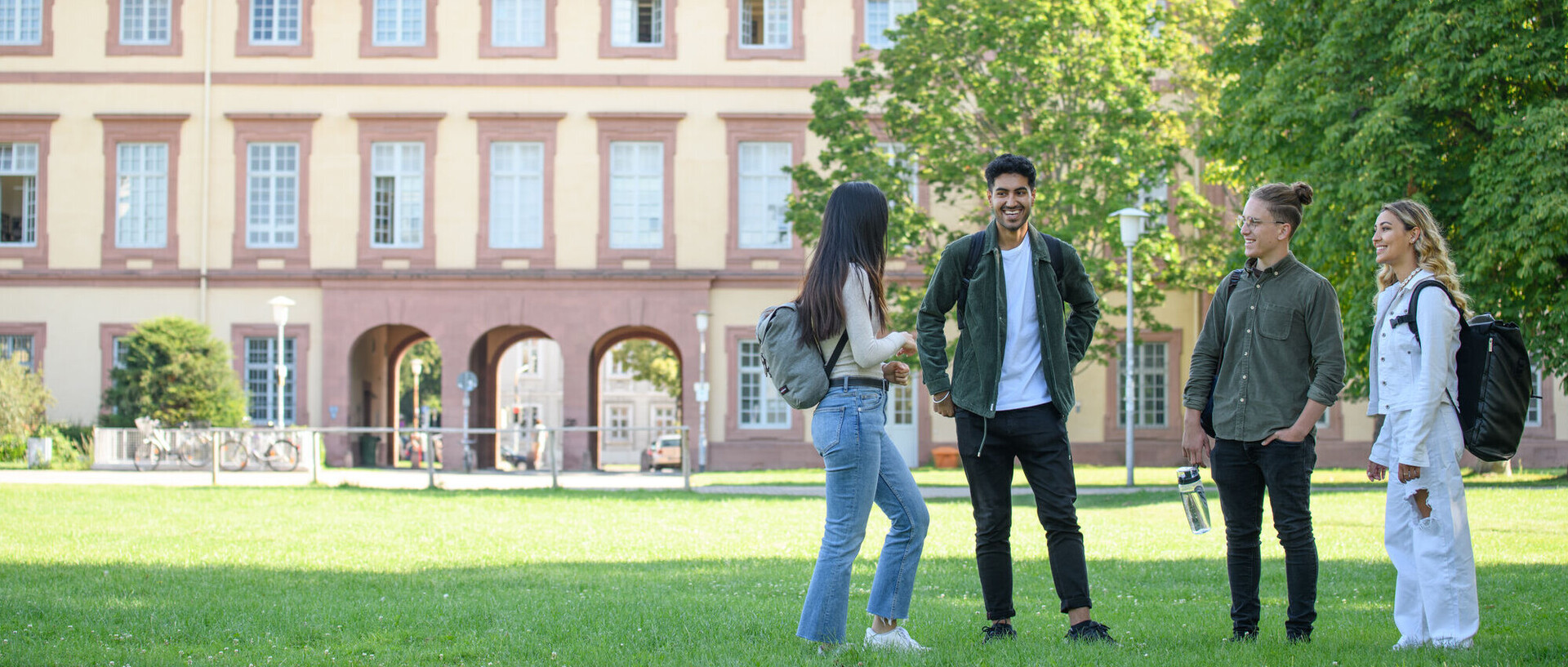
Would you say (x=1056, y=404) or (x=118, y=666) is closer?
(x=118, y=666)

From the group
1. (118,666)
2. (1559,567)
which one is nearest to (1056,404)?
(118,666)

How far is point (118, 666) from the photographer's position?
5.20m

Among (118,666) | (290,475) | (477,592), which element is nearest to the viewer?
(118,666)

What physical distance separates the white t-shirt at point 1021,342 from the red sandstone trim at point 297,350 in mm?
30984

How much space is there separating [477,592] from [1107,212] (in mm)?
18265

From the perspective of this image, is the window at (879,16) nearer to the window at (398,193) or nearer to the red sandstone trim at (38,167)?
the window at (398,193)

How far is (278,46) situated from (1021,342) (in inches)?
1269

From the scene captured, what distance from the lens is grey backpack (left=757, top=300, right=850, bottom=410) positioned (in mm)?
5324

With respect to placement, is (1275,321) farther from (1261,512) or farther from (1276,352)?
(1261,512)

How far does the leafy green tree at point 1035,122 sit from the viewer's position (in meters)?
24.0

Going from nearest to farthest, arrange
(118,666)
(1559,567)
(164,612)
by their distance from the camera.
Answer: (118,666) < (164,612) < (1559,567)

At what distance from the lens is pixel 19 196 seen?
34.7 m

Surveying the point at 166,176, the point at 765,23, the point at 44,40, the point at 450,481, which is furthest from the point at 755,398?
the point at 44,40

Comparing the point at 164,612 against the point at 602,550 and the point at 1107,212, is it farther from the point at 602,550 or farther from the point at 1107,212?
the point at 1107,212
